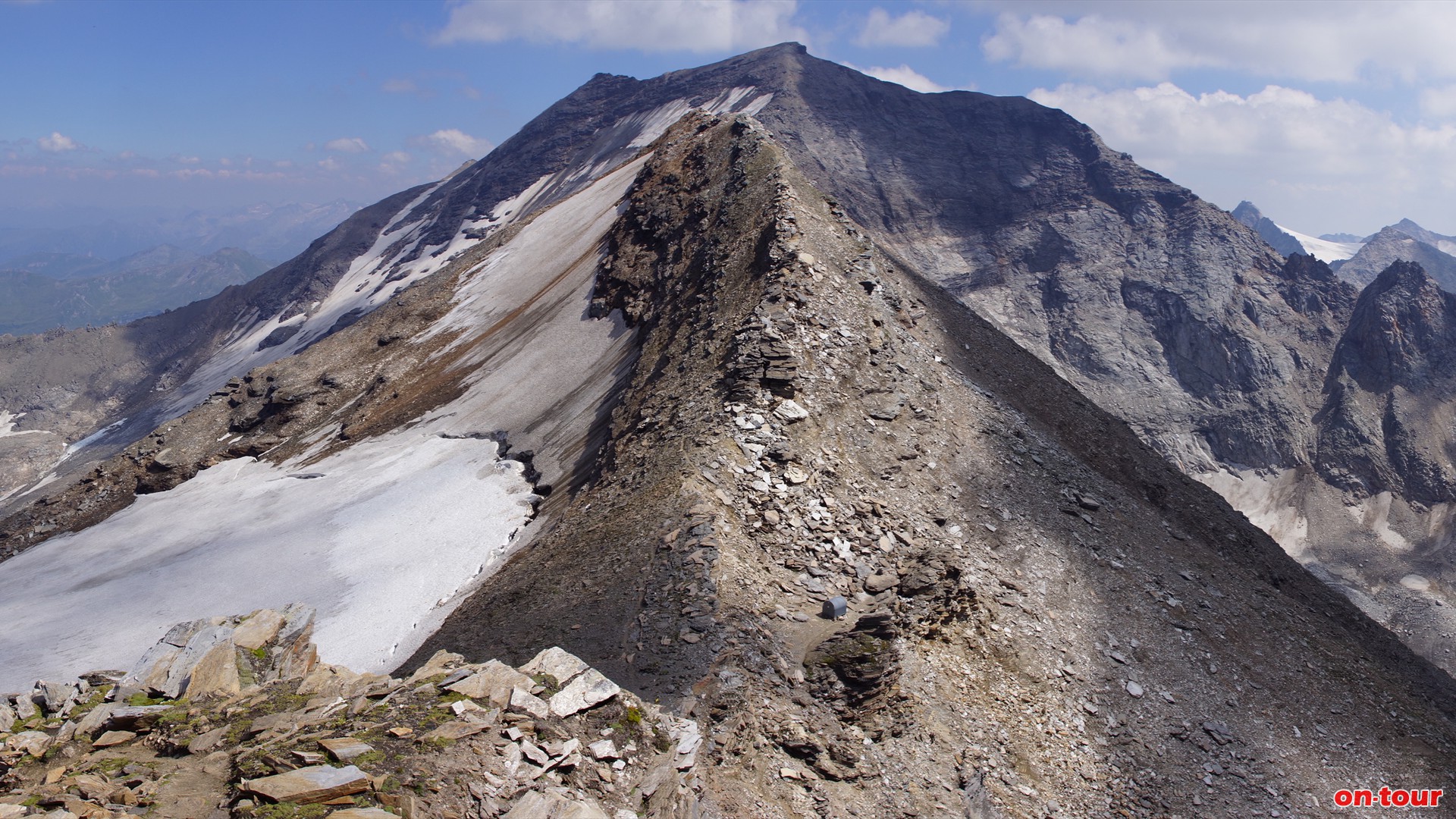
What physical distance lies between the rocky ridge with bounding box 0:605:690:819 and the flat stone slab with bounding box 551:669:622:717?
2 cm

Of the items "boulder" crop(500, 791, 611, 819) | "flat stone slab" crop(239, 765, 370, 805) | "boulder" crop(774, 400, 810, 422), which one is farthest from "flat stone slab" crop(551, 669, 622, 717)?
"boulder" crop(774, 400, 810, 422)

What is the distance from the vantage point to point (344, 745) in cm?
884

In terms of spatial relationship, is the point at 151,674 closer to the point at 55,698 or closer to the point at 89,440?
the point at 55,698

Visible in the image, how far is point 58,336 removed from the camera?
142m

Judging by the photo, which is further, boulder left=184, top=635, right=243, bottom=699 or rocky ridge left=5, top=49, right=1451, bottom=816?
rocky ridge left=5, top=49, right=1451, bottom=816

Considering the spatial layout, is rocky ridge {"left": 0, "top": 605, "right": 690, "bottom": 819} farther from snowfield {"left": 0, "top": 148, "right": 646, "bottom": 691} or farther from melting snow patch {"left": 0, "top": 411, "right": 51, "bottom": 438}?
melting snow patch {"left": 0, "top": 411, "right": 51, "bottom": 438}

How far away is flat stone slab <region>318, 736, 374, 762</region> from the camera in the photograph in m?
8.70

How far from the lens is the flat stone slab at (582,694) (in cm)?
1041

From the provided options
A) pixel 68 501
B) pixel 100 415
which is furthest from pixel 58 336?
pixel 68 501

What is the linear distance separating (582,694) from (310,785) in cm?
353

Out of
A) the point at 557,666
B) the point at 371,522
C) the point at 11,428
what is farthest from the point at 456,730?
the point at 11,428

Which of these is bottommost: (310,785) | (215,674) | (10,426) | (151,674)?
(215,674)

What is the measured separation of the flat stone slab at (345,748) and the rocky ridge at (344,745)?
0.02m

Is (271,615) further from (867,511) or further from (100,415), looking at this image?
(100,415)
